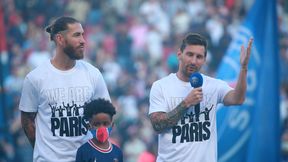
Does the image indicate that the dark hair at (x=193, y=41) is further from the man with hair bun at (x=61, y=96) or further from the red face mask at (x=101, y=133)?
the red face mask at (x=101, y=133)

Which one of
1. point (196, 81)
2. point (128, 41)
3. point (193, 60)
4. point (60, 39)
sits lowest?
point (196, 81)

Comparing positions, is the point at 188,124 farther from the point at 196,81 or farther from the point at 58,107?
the point at 58,107

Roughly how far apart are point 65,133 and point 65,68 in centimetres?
57

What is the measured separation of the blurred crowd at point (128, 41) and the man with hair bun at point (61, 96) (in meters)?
8.26

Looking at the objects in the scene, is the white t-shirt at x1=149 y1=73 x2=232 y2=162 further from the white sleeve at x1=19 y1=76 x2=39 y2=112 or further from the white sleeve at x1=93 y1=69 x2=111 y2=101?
the white sleeve at x1=19 y1=76 x2=39 y2=112

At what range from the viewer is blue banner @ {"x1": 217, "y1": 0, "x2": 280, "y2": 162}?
12453 mm

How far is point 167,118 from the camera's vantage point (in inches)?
358

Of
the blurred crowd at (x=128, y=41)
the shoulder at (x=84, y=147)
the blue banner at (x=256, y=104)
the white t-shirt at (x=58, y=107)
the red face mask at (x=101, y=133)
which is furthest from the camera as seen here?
the blurred crowd at (x=128, y=41)

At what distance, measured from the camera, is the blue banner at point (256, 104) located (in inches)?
490

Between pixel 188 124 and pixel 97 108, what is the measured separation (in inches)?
34.0

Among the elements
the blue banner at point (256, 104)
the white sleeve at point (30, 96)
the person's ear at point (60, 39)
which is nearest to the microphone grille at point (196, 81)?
the person's ear at point (60, 39)

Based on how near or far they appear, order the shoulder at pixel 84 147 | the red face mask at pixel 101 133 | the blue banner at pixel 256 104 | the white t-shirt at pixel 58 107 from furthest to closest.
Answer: the blue banner at pixel 256 104, the white t-shirt at pixel 58 107, the shoulder at pixel 84 147, the red face mask at pixel 101 133

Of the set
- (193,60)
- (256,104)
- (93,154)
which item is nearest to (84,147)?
(93,154)

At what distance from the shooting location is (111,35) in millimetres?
22266
